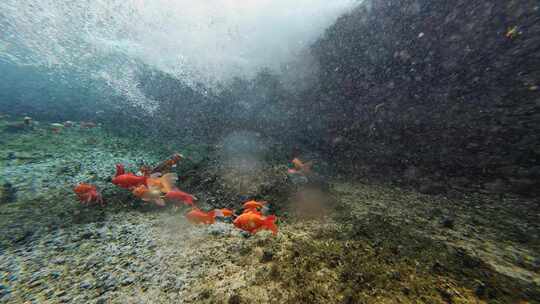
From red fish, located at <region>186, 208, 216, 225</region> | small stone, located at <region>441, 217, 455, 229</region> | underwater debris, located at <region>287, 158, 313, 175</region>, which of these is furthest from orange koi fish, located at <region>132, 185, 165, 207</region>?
small stone, located at <region>441, 217, 455, 229</region>

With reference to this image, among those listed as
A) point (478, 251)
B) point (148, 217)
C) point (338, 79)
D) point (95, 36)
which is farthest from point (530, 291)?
point (95, 36)

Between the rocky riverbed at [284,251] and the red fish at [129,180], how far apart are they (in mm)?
270

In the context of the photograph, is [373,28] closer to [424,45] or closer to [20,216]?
[424,45]

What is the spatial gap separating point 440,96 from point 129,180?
6.46m

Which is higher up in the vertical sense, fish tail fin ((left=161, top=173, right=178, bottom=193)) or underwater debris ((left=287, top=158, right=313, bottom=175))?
underwater debris ((left=287, top=158, right=313, bottom=175))

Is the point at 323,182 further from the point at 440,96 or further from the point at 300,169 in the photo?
the point at 440,96

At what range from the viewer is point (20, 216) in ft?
10.1

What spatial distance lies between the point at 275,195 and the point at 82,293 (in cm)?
266

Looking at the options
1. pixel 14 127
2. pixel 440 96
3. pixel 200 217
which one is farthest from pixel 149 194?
pixel 14 127

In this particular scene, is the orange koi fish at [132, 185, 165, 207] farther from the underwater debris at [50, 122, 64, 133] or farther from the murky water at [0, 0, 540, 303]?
the underwater debris at [50, 122, 64, 133]

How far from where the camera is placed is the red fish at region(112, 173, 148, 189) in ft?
11.7

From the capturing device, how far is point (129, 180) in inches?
142

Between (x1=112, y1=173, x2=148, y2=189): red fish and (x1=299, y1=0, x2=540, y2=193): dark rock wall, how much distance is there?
13.9 feet

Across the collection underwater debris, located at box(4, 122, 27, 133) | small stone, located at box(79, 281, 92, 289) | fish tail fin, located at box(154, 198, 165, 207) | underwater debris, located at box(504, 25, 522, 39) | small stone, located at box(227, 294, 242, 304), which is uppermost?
underwater debris, located at box(504, 25, 522, 39)
